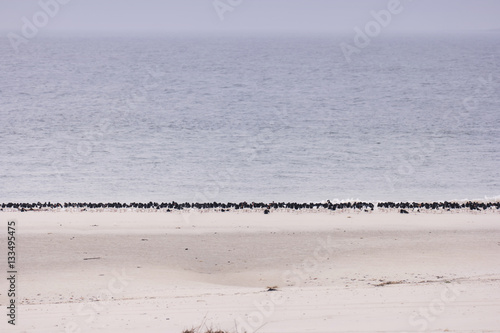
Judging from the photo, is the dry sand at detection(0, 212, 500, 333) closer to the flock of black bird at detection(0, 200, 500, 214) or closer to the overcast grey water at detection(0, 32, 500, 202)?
the flock of black bird at detection(0, 200, 500, 214)

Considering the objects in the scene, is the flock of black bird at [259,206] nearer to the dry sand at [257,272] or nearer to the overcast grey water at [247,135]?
the dry sand at [257,272]

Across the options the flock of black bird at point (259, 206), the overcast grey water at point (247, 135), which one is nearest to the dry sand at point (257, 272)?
the flock of black bird at point (259, 206)

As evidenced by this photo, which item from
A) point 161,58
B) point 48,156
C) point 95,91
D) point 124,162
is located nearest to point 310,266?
point 124,162

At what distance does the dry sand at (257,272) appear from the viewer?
945 centimetres

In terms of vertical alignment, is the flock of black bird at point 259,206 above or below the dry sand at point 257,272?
above

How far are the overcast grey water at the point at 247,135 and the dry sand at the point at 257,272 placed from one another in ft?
18.0

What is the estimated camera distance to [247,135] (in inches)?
1469

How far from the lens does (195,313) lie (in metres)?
9.78

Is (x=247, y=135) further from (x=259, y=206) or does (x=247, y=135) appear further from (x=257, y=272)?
Answer: (x=257, y=272)

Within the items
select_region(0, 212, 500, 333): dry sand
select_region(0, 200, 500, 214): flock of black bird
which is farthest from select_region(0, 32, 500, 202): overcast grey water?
select_region(0, 212, 500, 333): dry sand

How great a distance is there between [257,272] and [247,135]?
24.2 meters

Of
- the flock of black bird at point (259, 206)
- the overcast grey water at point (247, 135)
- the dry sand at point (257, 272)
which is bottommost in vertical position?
the dry sand at point (257, 272)

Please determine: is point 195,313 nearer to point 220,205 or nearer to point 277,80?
point 220,205

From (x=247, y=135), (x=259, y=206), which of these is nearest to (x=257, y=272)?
(x=259, y=206)
